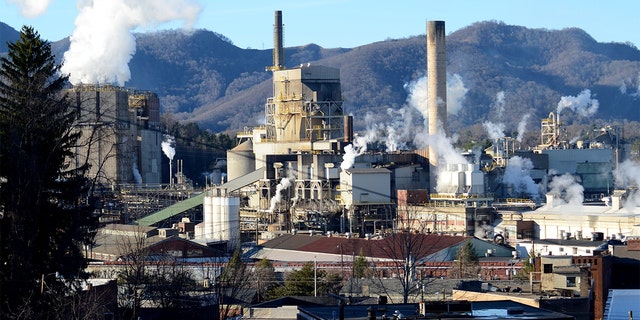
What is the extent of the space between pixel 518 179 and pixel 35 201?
54279 mm

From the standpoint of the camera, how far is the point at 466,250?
5156 centimetres

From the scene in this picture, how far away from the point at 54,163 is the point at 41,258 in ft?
6.48

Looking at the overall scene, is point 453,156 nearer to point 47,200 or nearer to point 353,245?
point 353,245

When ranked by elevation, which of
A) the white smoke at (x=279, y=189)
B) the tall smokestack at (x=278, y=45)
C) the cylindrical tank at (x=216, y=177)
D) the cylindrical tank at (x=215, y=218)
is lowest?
the cylindrical tank at (x=215, y=218)

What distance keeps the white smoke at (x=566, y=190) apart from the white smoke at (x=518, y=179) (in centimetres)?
108

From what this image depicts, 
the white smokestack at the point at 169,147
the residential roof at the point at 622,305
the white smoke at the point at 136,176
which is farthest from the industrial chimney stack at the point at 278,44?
the residential roof at the point at 622,305

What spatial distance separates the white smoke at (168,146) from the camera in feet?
306

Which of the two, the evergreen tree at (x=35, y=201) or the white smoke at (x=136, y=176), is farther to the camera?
the white smoke at (x=136, y=176)

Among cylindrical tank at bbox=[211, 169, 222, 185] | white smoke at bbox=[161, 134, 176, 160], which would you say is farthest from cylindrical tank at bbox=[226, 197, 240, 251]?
cylindrical tank at bbox=[211, 169, 222, 185]

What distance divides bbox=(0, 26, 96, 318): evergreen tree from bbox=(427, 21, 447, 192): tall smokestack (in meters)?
46.5

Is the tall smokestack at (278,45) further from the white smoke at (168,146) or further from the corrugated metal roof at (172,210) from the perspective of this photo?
the corrugated metal roof at (172,210)

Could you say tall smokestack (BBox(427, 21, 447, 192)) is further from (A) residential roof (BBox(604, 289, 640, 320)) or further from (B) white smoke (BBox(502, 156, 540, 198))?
(A) residential roof (BBox(604, 289, 640, 320))

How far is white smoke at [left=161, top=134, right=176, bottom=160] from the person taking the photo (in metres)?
93.2

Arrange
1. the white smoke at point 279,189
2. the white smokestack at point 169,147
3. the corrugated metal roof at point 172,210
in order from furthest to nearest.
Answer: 1. the white smokestack at point 169,147
2. the corrugated metal roof at point 172,210
3. the white smoke at point 279,189
